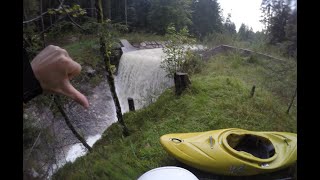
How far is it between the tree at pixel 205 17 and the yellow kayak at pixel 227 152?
0.55 meters

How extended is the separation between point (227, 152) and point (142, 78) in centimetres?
83

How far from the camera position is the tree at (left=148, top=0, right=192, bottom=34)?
1.42m

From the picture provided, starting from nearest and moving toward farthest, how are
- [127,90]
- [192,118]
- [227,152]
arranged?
1. [227,152]
2. [192,118]
3. [127,90]

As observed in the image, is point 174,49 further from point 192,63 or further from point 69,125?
point 69,125

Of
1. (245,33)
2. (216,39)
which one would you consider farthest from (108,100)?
(245,33)

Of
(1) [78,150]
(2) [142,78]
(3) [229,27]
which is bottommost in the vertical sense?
(1) [78,150]

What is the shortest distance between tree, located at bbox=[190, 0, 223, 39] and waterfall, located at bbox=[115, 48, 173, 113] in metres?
0.28

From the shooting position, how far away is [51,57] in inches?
17.4

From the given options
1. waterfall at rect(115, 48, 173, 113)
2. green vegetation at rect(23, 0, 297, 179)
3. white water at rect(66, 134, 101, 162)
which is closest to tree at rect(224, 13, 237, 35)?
green vegetation at rect(23, 0, 297, 179)

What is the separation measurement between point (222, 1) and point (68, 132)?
1.09m

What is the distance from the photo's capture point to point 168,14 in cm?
147

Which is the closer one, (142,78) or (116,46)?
(116,46)

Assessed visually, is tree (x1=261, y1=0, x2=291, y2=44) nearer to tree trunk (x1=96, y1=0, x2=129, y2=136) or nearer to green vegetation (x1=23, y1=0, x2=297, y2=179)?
green vegetation (x1=23, y1=0, x2=297, y2=179)
